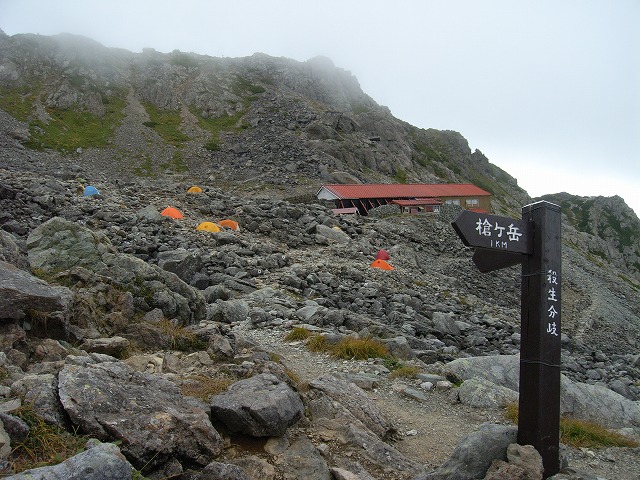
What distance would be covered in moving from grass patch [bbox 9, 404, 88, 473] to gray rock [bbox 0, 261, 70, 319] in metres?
3.04

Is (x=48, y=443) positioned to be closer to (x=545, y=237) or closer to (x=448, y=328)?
(x=545, y=237)

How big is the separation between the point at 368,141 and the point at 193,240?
194 feet

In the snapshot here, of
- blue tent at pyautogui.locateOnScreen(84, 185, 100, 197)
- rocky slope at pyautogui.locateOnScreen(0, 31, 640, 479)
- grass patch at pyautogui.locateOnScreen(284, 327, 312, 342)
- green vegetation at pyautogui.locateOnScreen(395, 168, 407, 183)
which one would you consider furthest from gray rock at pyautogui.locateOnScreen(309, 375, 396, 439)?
green vegetation at pyautogui.locateOnScreen(395, 168, 407, 183)

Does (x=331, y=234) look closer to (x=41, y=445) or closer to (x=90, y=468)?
(x=41, y=445)

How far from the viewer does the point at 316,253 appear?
87.5 feet

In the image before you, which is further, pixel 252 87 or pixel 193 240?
pixel 252 87

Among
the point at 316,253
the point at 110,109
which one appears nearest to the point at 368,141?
the point at 110,109

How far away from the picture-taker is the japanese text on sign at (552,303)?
6.51 m

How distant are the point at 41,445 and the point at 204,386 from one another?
299cm

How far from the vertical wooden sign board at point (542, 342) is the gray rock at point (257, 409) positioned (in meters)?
2.99

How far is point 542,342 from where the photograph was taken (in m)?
6.43

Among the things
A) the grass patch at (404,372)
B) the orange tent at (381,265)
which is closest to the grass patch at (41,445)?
the grass patch at (404,372)

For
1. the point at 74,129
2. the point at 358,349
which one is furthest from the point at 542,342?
the point at 74,129

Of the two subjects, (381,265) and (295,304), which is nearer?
(295,304)
